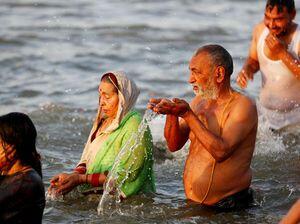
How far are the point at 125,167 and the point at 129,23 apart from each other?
10331 millimetres

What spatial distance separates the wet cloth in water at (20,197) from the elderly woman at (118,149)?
5.82 ft

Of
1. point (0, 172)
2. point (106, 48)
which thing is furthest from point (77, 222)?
point (106, 48)

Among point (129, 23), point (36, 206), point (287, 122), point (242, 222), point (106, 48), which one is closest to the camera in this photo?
point (36, 206)

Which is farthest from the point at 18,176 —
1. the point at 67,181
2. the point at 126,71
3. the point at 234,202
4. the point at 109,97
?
the point at 126,71

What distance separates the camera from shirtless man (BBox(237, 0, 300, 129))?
338 inches

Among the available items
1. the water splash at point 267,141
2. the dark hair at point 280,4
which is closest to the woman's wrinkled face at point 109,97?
the dark hair at point 280,4

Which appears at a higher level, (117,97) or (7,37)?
(117,97)

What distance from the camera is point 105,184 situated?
7.27 metres

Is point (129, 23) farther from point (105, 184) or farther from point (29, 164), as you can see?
point (29, 164)

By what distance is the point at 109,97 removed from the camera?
729cm

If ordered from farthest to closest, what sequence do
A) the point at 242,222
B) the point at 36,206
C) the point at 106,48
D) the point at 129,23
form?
the point at 129,23
the point at 106,48
the point at 242,222
the point at 36,206

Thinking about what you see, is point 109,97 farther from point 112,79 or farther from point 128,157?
point 128,157

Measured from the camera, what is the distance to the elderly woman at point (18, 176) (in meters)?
5.45

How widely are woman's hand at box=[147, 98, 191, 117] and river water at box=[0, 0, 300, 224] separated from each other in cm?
94
